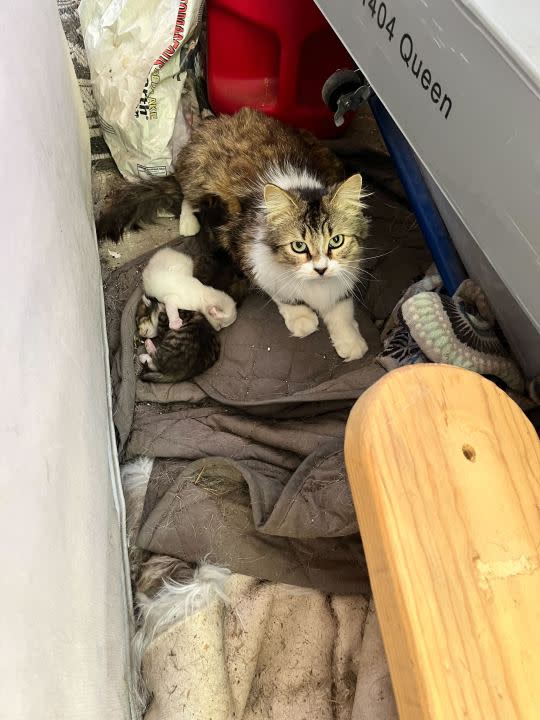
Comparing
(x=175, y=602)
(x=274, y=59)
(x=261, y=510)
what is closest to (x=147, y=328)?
(x=261, y=510)

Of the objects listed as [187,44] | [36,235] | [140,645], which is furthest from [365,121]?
[140,645]

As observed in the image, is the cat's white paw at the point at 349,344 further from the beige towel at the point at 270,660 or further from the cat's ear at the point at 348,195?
the beige towel at the point at 270,660

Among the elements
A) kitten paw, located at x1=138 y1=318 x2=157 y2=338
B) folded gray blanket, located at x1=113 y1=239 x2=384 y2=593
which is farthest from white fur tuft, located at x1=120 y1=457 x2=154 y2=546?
kitten paw, located at x1=138 y1=318 x2=157 y2=338

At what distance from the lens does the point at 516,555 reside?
56cm

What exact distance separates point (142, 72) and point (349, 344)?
1.01m

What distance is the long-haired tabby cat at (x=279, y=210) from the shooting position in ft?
4.85

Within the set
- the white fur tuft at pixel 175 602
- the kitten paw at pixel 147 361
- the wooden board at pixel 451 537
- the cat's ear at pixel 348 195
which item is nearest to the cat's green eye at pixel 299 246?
the cat's ear at pixel 348 195

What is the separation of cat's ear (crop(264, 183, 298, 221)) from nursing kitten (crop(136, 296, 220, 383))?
1.23 feet

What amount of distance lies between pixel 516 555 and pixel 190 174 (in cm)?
153

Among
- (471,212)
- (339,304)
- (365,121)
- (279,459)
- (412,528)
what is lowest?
(279,459)

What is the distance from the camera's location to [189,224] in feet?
6.09

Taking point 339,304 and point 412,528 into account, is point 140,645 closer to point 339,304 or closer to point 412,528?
point 412,528

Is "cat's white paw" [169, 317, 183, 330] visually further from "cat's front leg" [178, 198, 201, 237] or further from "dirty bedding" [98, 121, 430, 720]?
"cat's front leg" [178, 198, 201, 237]

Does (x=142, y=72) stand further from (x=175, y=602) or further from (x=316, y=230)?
(x=175, y=602)
